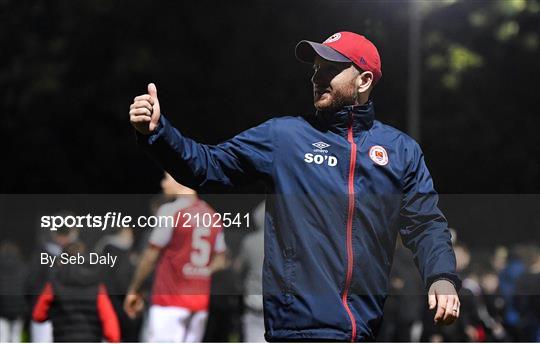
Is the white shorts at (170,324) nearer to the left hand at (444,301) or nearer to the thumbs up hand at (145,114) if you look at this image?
the left hand at (444,301)

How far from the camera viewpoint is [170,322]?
1000 cm

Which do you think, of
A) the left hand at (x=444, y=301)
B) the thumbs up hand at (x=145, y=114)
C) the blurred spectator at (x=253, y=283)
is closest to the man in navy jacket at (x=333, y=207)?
the left hand at (x=444, y=301)

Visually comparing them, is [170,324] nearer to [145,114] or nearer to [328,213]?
[328,213]

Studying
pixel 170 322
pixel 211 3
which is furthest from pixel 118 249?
pixel 211 3

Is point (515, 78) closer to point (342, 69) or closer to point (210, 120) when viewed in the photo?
point (210, 120)

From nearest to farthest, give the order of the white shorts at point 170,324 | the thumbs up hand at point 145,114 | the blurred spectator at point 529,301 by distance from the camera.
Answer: the thumbs up hand at point 145,114 < the white shorts at point 170,324 < the blurred spectator at point 529,301

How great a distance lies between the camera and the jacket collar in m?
4.75

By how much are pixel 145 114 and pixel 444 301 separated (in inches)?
51.5

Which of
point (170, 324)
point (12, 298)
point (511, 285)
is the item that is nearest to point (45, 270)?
point (170, 324)

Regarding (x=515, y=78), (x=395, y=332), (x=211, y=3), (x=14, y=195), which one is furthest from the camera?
(x=515, y=78)

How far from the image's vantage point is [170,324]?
10000 millimetres

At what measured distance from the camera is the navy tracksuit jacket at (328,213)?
4590 mm

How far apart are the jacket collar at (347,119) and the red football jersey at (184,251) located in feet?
14.9

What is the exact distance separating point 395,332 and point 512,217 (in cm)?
385
